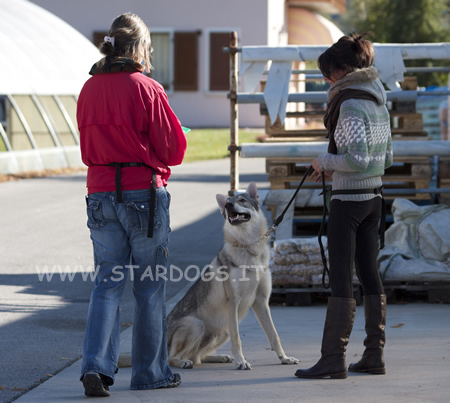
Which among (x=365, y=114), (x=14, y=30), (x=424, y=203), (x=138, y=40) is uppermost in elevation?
(x=14, y=30)

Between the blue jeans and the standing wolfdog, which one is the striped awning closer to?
the standing wolfdog

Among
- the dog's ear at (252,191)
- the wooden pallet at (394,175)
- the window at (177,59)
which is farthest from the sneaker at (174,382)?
the window at (177,59)

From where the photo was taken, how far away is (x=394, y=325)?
7117mm

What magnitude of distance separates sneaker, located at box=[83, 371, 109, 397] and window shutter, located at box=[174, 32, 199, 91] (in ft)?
98.2

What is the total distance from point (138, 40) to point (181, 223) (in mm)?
8816

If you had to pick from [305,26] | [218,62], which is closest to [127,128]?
[218,62]

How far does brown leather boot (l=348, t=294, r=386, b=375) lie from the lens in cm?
541

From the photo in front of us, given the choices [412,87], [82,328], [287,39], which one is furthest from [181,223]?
[287,39]

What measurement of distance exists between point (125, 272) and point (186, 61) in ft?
98.2

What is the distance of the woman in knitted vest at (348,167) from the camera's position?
16.9 feet

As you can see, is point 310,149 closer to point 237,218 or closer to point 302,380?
point 237,218

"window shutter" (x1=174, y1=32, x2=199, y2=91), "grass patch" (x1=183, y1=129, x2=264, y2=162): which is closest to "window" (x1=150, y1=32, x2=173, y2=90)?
"window shutter" (x1=174, y1=32, x2=199, y2=91)

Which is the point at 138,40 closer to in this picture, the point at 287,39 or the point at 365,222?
the point at 365,222

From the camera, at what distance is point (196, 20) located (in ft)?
112
